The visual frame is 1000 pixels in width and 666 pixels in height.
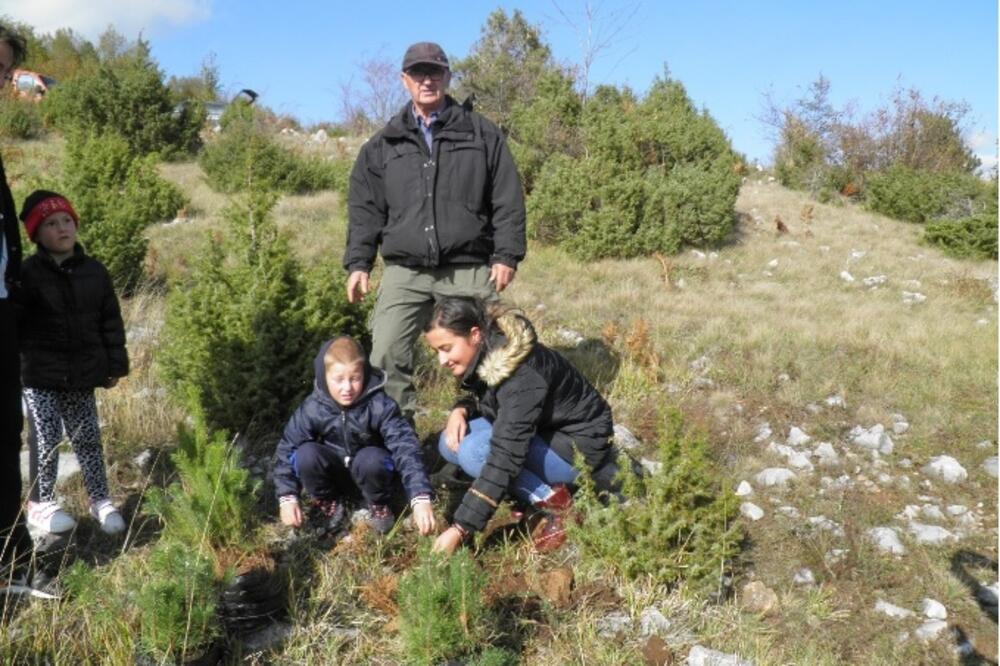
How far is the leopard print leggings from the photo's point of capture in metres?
3.21

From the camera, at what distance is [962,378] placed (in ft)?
18.6

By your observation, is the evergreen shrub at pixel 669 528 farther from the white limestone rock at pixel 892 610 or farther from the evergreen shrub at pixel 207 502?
the evergreen shrub at pixel 207 502

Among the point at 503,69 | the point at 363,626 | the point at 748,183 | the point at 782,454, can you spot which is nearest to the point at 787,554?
the point at 782,454

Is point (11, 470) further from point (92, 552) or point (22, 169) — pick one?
point (22, 169)

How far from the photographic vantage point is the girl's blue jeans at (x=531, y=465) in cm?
338

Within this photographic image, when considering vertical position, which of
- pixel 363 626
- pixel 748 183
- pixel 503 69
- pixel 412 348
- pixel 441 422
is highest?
pixel 503 69

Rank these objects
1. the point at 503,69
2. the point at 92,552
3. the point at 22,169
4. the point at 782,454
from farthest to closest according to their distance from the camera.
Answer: the point at 503,69
the point at 22,169
the point at 782,454
the point at 92,552

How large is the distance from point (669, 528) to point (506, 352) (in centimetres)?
89

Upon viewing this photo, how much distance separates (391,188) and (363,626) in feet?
6.72

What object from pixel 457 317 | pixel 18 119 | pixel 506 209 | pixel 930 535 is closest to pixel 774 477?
pixel 930 535

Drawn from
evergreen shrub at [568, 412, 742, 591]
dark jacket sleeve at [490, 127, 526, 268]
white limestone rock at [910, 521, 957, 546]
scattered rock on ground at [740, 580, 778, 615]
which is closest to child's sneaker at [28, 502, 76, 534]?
evergreen shrub at [568, 412, 742, 591]

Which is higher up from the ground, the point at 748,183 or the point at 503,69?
the point at 503,69

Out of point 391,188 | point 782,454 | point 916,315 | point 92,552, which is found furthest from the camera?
point 916,315

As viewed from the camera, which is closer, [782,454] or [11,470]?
[11,470]
